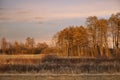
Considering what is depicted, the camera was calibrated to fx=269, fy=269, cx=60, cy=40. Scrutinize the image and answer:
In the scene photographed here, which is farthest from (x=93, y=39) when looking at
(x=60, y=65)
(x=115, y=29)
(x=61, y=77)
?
(x=61, y=77)

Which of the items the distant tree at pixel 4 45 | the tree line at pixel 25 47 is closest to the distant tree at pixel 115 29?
the tree line at pixel 25 47

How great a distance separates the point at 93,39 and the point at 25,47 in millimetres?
2001

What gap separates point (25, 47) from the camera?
7344mm

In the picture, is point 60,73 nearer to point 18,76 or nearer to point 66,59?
point 66,59

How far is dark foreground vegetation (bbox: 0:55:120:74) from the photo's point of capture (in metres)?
7.65

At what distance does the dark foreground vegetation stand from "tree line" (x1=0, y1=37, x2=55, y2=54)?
0.37 metres

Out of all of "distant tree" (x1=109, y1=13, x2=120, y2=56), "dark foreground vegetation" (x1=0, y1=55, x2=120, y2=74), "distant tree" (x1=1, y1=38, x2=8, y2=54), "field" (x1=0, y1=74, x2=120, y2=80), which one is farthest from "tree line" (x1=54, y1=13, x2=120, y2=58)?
"distant tree" (x1=1, y1=38, x2=8, y2=54)

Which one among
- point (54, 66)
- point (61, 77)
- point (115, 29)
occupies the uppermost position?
point (115, 29)

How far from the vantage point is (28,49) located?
23.6 ft

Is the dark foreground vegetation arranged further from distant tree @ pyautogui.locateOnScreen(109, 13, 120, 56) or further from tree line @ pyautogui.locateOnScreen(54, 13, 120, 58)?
distant tree @ pyautogui.locateOnScreen(109, 13, 120, 56)

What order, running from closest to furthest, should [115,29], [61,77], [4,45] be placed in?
[61,77]
[4,45]
[115,29]

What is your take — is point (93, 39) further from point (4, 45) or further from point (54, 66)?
point (4, 45)

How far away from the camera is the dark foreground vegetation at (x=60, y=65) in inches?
301

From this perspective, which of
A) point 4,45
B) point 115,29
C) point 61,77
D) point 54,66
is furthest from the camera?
point 54,66
